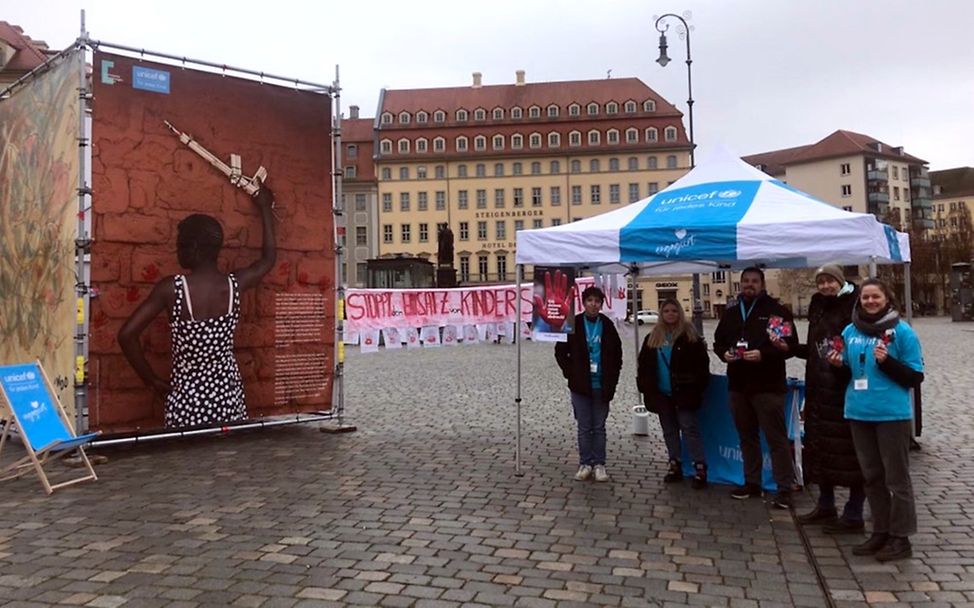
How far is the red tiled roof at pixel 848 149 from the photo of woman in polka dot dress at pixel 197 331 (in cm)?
9548

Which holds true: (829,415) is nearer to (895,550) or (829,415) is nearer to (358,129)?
(895,550)

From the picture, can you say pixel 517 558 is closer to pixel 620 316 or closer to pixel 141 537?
pixel 141 537

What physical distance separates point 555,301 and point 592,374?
0.98 metres

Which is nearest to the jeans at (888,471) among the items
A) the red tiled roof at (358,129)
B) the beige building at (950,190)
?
the red tiled roof at (358,129)

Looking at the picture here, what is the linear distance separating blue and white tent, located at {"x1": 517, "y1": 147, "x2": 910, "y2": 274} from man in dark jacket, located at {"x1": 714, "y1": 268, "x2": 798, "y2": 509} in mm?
343

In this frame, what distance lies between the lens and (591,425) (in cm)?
688

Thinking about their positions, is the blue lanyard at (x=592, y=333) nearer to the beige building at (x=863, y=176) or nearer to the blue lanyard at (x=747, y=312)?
the blue lanyard at (x=747, y=312)

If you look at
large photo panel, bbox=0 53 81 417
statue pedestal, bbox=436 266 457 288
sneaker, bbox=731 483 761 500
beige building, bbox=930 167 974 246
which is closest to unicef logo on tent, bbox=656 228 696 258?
sneaker, bbox=731 483 761 500

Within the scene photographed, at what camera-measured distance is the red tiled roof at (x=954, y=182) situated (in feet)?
362

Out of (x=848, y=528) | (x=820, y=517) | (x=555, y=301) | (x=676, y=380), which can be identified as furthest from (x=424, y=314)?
(x=848, y=528)

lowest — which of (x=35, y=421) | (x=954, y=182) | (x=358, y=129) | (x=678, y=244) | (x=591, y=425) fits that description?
(x=591, y=425)

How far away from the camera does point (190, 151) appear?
8.76 metres

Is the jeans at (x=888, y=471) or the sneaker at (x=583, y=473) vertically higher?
the jeans at (x=888, y=471)

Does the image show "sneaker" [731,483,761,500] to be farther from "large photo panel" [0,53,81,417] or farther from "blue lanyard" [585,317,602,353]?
"large photo panel" [0,53,81,417]
